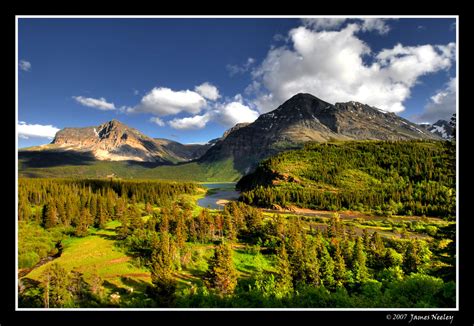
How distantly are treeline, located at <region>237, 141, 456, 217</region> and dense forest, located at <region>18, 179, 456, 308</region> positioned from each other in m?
39.7

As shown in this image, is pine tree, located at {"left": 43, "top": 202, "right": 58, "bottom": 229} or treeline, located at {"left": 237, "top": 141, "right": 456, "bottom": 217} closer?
pine tree, located at {"left": 43, "top": 202, "right": 58, "bottom": 229}

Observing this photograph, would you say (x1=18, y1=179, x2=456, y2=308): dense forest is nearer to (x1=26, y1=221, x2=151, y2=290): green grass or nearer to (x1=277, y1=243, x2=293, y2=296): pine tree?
(x1=277, y1=243, x2=293, y2=296): pine tree

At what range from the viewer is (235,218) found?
6225 centimetres

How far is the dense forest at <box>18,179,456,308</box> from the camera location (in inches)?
825

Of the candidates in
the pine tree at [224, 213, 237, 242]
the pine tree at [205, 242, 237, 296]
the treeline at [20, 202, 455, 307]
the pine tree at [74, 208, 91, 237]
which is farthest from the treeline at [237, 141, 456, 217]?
the pine tree at [205, 242, 237, 296]

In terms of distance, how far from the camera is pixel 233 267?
3291 centimetres

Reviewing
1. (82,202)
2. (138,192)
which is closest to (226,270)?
(82,202)

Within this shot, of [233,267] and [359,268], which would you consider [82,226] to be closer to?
[233,267]

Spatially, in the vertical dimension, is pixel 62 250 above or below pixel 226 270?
below

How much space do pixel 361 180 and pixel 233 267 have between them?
11976cm
